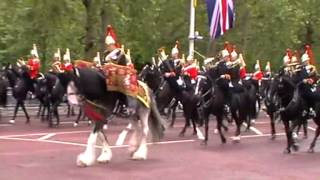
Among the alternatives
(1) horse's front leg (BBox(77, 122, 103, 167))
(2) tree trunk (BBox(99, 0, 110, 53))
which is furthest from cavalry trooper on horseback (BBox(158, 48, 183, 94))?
(2) tree trunk (BBox(99, 0, 110, 53))

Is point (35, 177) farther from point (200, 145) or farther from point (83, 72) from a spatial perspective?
point (200, 145)

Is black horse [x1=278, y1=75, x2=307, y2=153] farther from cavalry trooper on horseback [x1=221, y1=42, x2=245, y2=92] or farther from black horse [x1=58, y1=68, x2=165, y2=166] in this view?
black horse [x1=58, y1=68, x2=165, y2=166]

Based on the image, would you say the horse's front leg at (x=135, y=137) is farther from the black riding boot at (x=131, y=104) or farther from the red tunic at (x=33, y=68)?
the red tunic at (x=33, y=68)

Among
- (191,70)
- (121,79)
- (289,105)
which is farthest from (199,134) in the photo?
(121,79)

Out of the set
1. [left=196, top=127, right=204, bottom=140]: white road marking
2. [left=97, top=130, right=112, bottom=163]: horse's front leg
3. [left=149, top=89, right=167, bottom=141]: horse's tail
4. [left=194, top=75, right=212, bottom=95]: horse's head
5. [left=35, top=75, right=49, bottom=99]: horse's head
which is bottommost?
[left=196, top=127, right=204, bottom=140]: white road marking

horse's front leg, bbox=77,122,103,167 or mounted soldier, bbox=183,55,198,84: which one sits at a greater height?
mounted soldier, bbox=183,55,198,84

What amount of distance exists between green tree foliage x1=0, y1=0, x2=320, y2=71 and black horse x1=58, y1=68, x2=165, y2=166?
627 inches

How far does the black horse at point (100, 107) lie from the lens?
15.4 metres

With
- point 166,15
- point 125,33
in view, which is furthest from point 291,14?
point 125,33

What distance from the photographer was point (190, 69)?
24797 mm

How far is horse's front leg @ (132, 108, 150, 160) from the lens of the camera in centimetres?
1639

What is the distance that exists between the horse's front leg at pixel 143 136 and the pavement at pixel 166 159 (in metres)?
0.23

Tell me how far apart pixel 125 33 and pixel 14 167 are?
25350 millimetres

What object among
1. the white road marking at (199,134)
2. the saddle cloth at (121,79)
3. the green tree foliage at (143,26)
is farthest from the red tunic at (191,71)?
the green tree foliage at (143,26)
